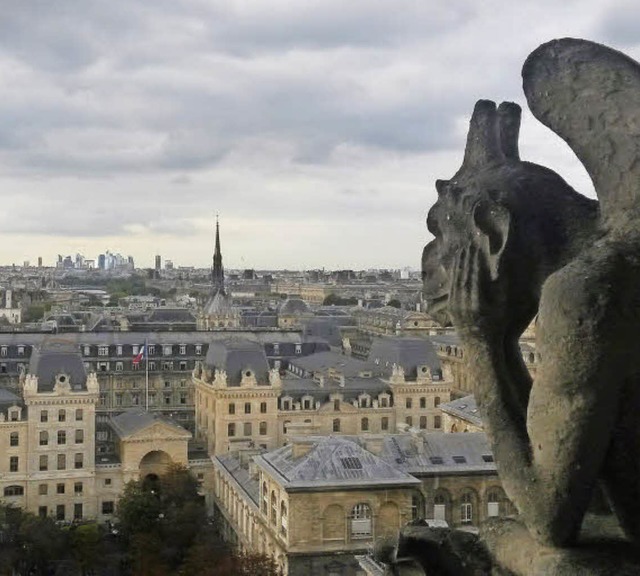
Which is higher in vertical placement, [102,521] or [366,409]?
[366,409]

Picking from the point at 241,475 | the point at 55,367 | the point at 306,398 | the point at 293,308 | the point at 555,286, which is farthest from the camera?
the point at 293,308

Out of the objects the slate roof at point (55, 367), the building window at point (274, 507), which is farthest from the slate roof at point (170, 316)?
the building window at point (274, 507)

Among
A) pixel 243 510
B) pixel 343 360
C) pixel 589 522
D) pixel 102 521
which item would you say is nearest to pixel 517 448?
pixel 589 522

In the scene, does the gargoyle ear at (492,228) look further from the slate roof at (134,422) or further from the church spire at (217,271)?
the church spire at (217,271)

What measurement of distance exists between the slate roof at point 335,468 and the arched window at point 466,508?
3946mm

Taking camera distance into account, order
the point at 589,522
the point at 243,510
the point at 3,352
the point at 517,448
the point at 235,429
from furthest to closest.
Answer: the point at 3,352
the point at 235,429
the point at 243,510
the point at 589,522
the point at 517,448

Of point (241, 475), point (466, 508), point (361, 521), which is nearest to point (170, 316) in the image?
point (241, 475)

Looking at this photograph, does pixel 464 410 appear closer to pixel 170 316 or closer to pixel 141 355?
pixel 141 355

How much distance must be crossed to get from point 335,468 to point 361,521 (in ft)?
8.35

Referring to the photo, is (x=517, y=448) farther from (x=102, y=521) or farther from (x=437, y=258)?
(x=102, y=521)

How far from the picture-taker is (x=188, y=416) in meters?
81.2

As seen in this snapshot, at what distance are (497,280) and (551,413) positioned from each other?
0.90 meters

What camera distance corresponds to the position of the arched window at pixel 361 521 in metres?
40.4

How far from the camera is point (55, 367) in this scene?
64.2 metres
